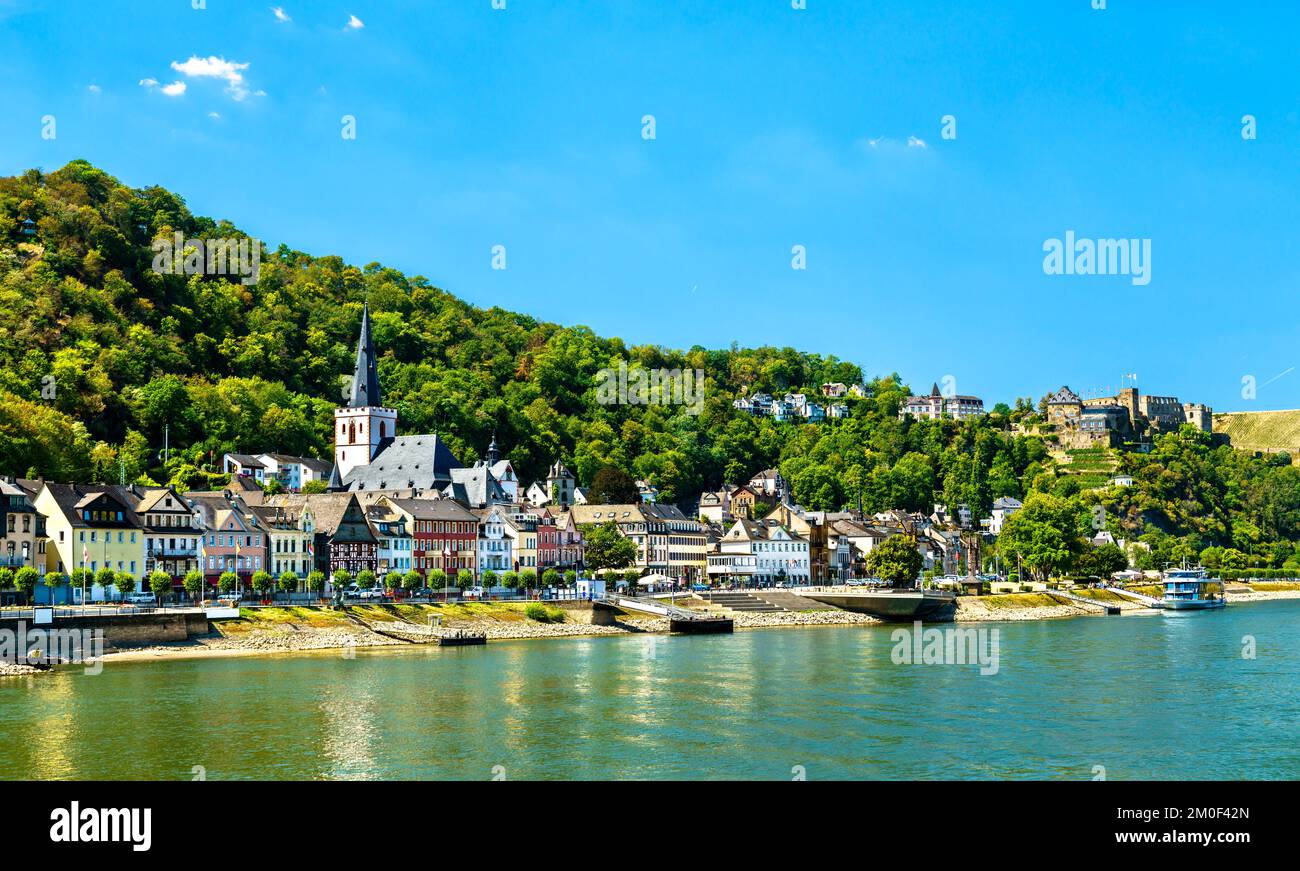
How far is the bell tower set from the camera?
410ft

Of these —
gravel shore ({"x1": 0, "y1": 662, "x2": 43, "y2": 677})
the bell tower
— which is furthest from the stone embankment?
gravel shore ({"x1": 0, "y1": 662, "x2": 43, "y2": 677})

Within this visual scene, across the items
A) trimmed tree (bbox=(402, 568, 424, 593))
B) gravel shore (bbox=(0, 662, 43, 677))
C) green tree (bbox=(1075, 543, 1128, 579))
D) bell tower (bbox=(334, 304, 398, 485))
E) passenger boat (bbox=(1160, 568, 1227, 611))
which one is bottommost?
passenger boat (bbox=(1160, 568, 1227, 611))

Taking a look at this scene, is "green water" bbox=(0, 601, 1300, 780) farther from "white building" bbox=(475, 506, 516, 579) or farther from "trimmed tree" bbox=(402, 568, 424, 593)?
"white building" bbox=(475, 506, 516, 579)

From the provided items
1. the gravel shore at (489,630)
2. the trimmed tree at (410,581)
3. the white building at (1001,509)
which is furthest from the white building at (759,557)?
the white building at (1001,509)

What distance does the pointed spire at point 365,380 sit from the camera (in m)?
126

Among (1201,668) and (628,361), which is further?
(628,361)

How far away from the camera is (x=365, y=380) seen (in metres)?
128

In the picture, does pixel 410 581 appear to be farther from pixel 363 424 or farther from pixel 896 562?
pixel 363 424

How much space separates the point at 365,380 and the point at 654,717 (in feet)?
310

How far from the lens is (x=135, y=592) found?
222ft

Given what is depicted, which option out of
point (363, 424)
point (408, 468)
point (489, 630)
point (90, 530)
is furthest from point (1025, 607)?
point (90, 530)
